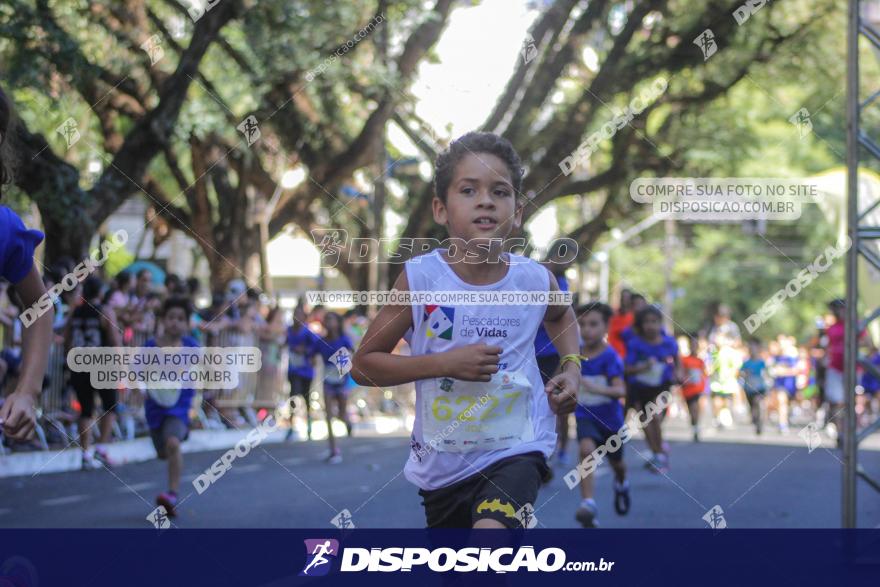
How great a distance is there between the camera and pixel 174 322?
9.50 metres

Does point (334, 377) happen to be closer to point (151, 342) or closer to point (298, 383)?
point (298, 383)

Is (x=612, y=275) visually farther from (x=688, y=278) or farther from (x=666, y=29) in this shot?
(x=666, y=29)

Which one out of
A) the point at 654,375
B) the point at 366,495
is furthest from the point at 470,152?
the point at 654,375

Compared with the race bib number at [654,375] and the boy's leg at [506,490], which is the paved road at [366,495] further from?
the boy's leg at [506,490]

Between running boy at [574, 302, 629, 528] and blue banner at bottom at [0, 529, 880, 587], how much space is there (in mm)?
938

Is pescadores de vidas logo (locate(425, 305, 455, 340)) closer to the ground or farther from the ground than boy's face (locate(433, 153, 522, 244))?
closer to the ground

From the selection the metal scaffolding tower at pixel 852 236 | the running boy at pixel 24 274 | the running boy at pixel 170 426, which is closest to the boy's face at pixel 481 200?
the running boy at pixel 24 274

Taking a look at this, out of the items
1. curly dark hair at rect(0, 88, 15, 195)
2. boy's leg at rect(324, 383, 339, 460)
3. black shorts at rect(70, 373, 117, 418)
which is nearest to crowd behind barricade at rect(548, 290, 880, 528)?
curly dark hair at rect(0, 88, 15, 195)

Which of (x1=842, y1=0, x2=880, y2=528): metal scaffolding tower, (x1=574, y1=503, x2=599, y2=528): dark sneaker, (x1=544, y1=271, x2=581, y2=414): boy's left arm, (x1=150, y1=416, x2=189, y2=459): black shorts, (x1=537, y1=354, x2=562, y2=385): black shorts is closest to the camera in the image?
(x1=544, y1=271, x2=581, y2=414): boy's left arm

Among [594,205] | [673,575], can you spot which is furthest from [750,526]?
[594,205]

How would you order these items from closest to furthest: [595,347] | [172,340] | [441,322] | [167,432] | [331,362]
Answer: [441,322] → [167,432] → [172,340] → [595,347] → [331,362]

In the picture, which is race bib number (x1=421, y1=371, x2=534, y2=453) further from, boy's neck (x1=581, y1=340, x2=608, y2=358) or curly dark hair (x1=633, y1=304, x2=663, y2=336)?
curly dark hair (x1=633, y1=304, x2=663, y2=336)

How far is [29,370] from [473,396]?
4.38ft

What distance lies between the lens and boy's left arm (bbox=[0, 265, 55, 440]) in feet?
10.8
